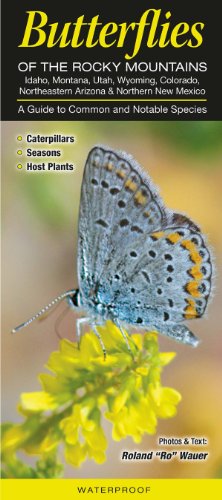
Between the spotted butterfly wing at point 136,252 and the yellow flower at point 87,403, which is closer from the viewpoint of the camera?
the yellow flower at point 87,403

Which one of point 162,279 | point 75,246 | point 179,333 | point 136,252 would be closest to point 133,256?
point 136,252
